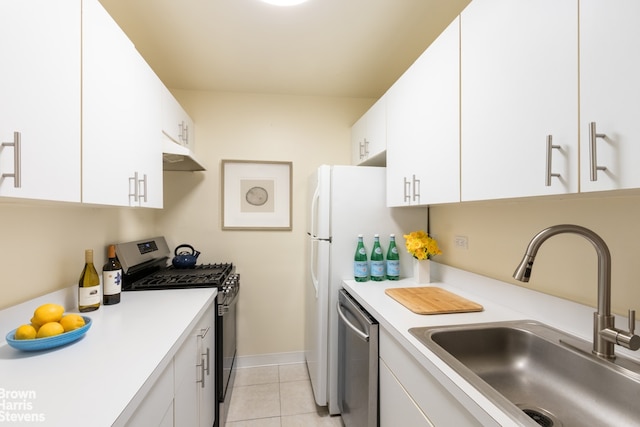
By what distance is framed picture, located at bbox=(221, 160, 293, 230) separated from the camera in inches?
104

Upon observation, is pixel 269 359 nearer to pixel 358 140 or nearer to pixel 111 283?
pixel 111 283

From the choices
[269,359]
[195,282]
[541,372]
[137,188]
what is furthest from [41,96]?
[269,359]

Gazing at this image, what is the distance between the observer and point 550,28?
0.82m

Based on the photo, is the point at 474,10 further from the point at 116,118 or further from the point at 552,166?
the point at 116,118

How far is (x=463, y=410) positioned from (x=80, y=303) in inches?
63.8

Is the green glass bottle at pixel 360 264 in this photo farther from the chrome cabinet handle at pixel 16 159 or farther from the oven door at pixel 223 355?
the chrome cabinet handle at pixel 16 159

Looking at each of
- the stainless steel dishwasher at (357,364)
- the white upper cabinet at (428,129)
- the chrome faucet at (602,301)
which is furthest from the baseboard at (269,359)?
the chrome faucet at (602,301)

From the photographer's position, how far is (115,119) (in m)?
1.22

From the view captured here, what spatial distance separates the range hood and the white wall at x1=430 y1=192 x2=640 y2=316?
1784 mm

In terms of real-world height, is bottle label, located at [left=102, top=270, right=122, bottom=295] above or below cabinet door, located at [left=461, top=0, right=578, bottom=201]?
below

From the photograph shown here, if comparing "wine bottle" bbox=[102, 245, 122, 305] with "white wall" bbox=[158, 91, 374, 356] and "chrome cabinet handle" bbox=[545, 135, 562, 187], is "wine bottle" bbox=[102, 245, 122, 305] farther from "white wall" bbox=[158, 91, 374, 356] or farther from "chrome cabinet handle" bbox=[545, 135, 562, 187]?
"chrome cabinet handle" bbox=[545, 135, 562, 187]

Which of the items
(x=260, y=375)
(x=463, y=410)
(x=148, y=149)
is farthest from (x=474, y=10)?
(x=260, y=375)

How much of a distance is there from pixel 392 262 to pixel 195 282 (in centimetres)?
127

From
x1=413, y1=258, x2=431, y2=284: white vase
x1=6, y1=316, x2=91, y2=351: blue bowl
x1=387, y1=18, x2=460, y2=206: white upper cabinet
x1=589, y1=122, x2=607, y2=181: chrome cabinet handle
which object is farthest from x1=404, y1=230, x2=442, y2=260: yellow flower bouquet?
x1=6, y1=316, x2=91, y2=351: blue bowl
